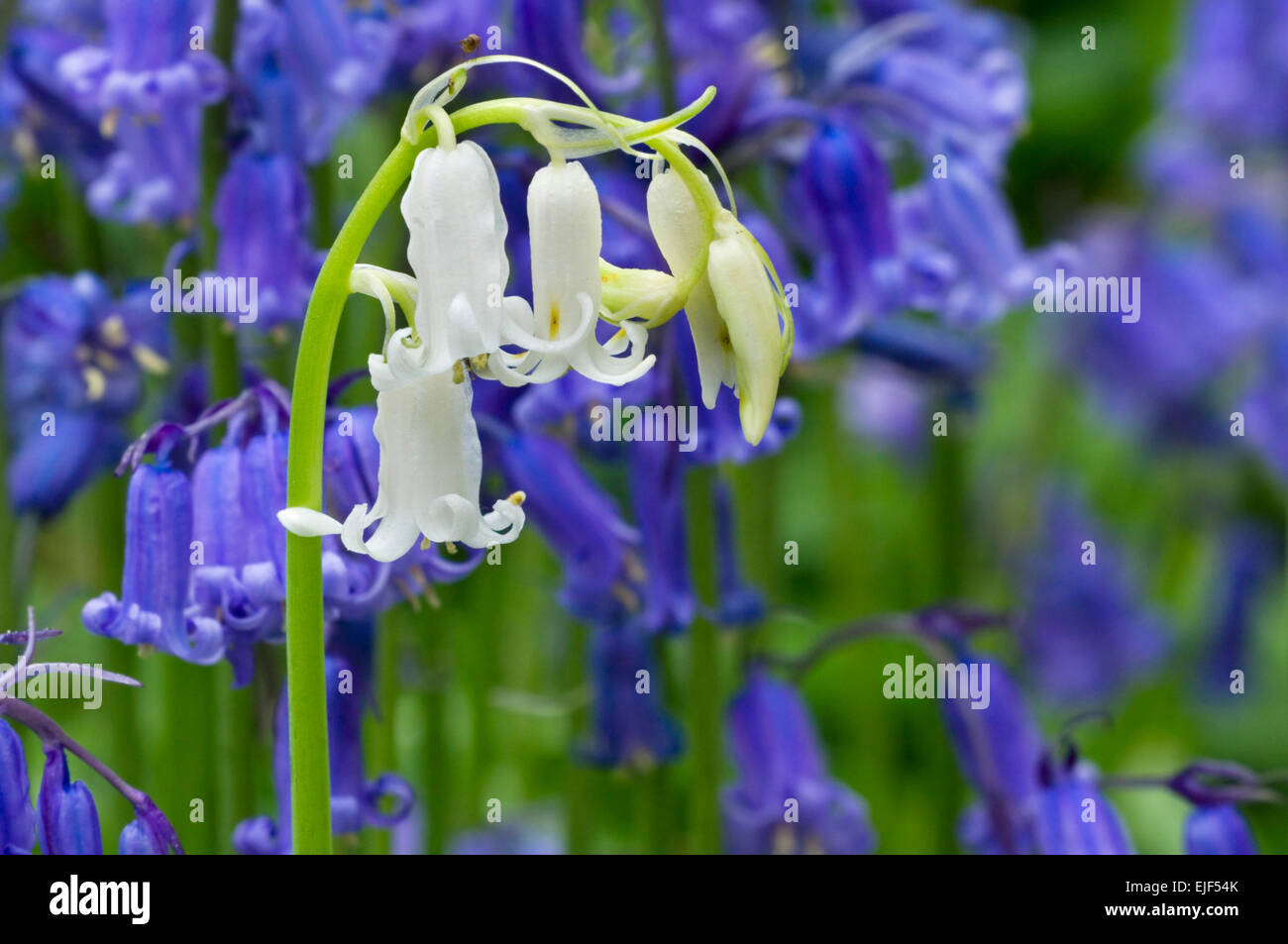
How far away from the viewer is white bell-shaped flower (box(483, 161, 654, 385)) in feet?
2.42

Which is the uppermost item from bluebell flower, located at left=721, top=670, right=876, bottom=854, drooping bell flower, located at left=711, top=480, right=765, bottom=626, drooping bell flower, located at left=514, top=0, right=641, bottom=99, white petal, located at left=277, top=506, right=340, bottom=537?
drooping bell flower, located at left=514, top=0, right=641, bottom=99

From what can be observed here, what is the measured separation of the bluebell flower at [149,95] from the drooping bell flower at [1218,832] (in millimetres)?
1139

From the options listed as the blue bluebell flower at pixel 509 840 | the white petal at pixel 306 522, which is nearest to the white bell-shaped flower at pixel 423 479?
the white petal at pixel 306 522

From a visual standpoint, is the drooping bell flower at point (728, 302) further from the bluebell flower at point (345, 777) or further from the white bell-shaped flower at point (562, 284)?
the bluebell flower at point (345, 777)

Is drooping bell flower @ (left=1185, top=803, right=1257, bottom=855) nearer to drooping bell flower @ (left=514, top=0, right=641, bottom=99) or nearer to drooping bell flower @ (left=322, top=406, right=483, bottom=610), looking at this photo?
drooping bell flower @ (left=322, top=406, right=483, bottom=610)

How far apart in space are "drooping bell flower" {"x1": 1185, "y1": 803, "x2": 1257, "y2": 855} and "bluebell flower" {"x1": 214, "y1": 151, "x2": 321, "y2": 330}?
3.16ft

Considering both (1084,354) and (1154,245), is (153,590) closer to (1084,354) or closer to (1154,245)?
(1084,354)

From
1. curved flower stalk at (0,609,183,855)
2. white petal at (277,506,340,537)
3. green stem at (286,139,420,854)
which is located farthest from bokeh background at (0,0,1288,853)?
white petal at (277,506,340,537)

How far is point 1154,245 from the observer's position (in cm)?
295

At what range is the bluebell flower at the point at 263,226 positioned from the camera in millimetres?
1278

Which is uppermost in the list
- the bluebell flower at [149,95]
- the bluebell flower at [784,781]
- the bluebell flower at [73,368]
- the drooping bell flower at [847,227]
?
the bluebell flower at [149,95]

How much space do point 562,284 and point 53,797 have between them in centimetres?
54

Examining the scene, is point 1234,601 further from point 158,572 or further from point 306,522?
point 306,522

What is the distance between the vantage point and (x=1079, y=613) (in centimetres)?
279
